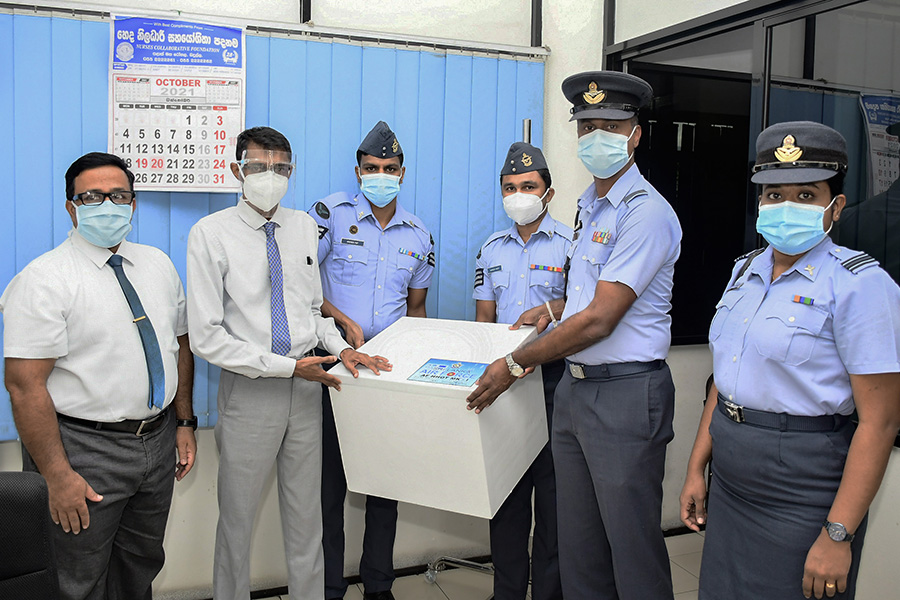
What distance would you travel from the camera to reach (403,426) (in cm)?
198

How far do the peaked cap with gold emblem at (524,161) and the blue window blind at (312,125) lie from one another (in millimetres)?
354

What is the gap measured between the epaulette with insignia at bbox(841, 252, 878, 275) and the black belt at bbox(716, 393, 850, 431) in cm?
32

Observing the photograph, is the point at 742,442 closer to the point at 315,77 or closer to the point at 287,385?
the point at 287,385

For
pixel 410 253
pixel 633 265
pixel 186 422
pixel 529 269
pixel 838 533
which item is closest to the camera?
pixel 838 533

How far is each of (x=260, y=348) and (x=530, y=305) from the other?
3.33 ft

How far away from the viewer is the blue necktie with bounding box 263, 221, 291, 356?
2273mm

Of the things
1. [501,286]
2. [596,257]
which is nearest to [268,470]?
[501,286]

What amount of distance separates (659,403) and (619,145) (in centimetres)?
75

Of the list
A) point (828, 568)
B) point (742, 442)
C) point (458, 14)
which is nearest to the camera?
point (828, 568)

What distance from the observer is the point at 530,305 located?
2.64 m

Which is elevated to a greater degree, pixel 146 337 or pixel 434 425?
pixel 146 337

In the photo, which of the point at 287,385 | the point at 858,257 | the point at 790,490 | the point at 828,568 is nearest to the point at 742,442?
the point at 790,490

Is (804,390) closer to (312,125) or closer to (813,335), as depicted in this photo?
(813,335)

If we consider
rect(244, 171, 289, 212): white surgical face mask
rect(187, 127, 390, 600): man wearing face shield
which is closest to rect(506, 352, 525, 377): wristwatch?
rect(187, 127, 390, 600): man wearing face shield
